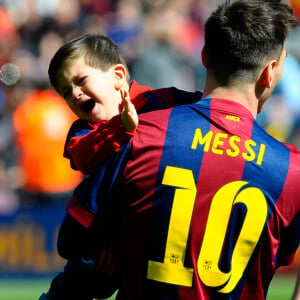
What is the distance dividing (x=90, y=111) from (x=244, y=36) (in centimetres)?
73

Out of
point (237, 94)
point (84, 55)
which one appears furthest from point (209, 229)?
point (84, 55)

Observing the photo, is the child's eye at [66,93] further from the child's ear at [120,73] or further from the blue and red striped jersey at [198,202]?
the blue and red striped jersey at [198,202]

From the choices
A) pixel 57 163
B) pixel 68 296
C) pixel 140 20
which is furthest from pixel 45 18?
pixel 68 296

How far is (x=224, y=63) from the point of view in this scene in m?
3.08

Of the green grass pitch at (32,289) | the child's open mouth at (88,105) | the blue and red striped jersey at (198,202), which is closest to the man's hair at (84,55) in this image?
the child's open mouth at (88,105)

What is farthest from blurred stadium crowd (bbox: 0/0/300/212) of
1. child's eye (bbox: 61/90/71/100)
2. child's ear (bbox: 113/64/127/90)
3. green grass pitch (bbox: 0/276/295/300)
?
child's eye (bbox: 61/90/71/100)

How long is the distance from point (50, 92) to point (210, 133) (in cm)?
690

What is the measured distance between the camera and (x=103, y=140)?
9.90 ft

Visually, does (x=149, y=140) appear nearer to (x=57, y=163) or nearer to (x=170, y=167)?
(x=170, y=167)

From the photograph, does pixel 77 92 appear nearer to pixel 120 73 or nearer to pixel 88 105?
pixel 88 105

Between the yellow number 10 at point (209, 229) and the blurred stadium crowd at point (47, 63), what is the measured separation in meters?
6.24

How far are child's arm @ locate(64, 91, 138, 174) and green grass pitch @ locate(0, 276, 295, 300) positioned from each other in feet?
17.2

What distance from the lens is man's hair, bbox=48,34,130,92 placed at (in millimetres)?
3420

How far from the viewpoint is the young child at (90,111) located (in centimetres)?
304
